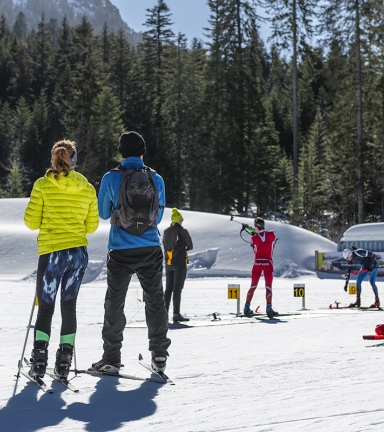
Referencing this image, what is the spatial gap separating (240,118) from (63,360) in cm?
3695

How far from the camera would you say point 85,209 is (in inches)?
155

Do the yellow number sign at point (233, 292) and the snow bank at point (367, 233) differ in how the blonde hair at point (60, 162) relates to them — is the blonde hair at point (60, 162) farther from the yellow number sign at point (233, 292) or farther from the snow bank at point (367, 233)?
the snow bank at point (367, 233)

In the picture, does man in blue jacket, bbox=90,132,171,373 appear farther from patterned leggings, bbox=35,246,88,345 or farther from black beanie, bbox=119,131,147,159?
patterned leggings, bbox=35,246,88,345

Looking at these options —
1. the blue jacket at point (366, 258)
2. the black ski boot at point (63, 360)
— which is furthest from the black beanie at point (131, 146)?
the blue jacket at point (366, 258)

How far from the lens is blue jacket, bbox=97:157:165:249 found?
12.6 feet

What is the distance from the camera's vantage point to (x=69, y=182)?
12.6 ft

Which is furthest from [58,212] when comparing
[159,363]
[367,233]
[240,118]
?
[240,118]

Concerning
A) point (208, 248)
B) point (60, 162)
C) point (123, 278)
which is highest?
point (60, 162)

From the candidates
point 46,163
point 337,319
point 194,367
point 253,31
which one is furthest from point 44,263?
point 46,163

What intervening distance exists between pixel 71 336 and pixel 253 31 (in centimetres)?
3910

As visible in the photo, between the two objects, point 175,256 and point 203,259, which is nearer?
point 175,256

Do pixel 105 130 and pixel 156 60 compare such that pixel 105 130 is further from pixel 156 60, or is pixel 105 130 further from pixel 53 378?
pixel 53 378

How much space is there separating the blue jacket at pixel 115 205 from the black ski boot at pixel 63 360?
0.83m

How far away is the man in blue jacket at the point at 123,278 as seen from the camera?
3857mm
